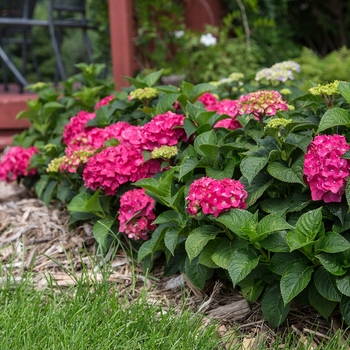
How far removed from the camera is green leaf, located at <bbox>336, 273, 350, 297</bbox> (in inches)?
70.0

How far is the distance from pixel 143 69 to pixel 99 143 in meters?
2.66

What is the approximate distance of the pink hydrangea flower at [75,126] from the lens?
2982mm

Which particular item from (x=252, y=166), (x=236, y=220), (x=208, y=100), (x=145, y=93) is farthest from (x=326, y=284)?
(x=208, y=100)

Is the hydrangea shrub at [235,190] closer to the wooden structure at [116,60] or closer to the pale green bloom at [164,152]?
the pale green bloom at [164,152]

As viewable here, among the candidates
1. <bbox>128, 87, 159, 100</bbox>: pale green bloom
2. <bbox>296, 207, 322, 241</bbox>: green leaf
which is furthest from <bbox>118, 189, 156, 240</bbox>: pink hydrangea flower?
<bbox>296, 207, 322, 241</bbox>: green leaf

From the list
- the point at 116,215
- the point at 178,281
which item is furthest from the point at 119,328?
the point at 116,215

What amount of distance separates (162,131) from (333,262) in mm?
929

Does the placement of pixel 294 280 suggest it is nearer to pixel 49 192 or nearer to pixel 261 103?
pixel 261 103

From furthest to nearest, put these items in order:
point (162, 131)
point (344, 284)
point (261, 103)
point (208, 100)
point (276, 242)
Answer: point (208, 100), point (162, 131), point (261, 103), point (276, 242), point (344, 284)

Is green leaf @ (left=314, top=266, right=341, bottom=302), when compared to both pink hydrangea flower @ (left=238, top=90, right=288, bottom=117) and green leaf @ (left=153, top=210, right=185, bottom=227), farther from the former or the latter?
pink hydrangea flower @ (left=238, top=90, right=288, bottom=117)

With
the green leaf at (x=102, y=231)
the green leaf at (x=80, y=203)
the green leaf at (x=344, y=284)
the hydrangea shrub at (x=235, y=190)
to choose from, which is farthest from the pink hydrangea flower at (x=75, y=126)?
the green leaf at (x=344, y=284)

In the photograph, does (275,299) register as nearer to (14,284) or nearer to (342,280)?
(342,280)

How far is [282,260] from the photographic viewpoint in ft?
6.28

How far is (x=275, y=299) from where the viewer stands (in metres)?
1.96
